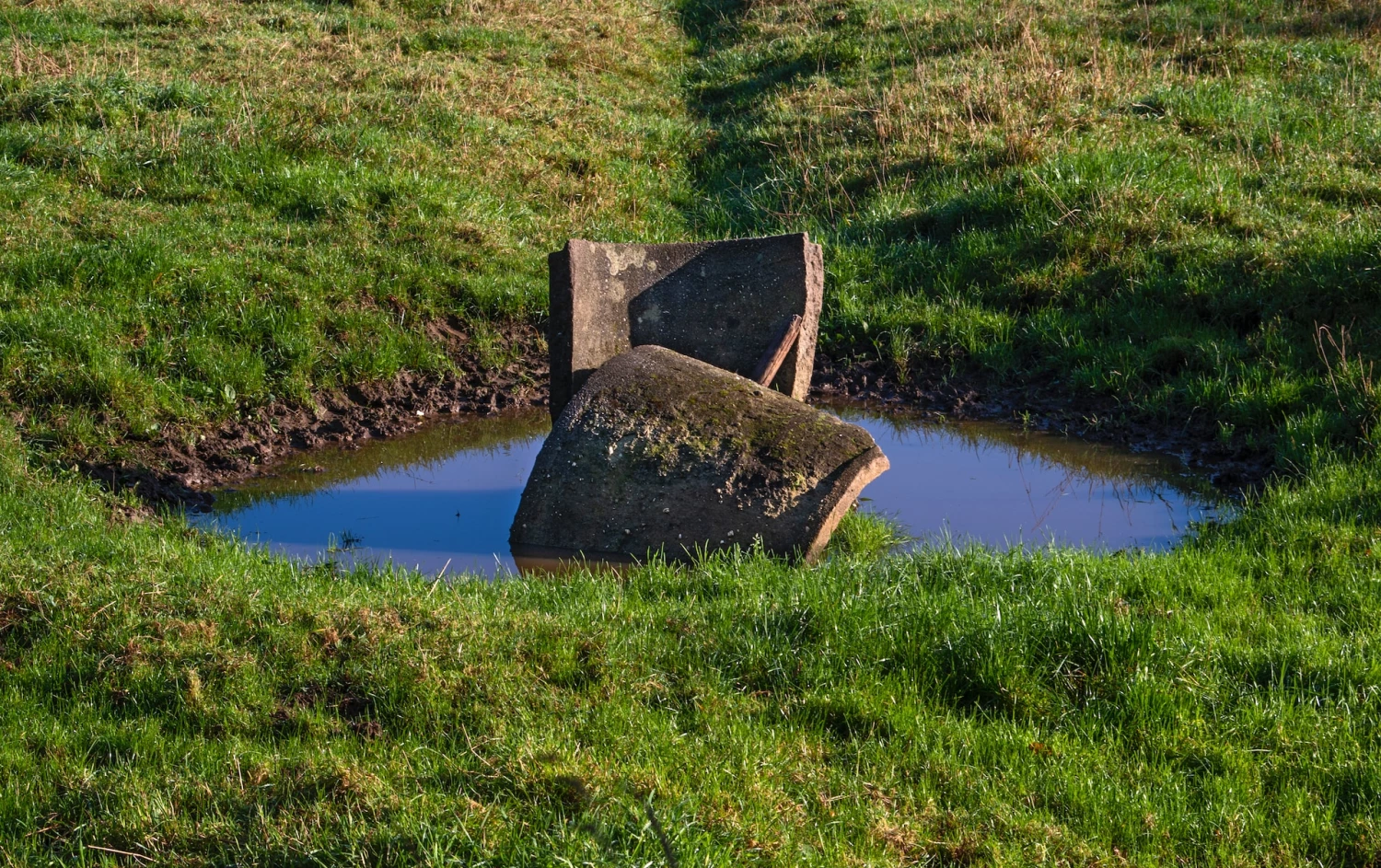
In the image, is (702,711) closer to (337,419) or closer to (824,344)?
(337,419)

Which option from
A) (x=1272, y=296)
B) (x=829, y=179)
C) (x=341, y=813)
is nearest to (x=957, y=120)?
(x=829, y=179)

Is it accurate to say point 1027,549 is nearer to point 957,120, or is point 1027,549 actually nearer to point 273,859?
point 273,859

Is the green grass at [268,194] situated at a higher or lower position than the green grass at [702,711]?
higher

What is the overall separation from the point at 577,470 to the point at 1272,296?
213 inches

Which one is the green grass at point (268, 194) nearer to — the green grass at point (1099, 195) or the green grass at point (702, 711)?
the green grass at point (1099, 195)

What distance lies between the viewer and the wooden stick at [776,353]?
273 inches

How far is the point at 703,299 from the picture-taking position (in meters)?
7.20

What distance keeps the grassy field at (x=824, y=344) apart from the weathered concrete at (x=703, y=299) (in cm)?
144

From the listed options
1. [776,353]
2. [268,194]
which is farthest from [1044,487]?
[268,194]

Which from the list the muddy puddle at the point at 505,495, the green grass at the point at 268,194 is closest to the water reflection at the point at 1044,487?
the muddy puddle at the point at 505,495

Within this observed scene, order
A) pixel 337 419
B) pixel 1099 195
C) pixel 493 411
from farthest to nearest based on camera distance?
pixel 1099 195 < pixel 493 411 < pixel 337 419

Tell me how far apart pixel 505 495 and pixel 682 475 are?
174 centimetres

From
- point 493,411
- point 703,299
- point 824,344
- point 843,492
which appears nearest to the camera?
point 843,492

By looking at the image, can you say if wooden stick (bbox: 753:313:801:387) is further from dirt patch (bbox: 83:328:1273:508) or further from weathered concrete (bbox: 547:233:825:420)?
dirt patch (bbox: 83:328:1273:508)
